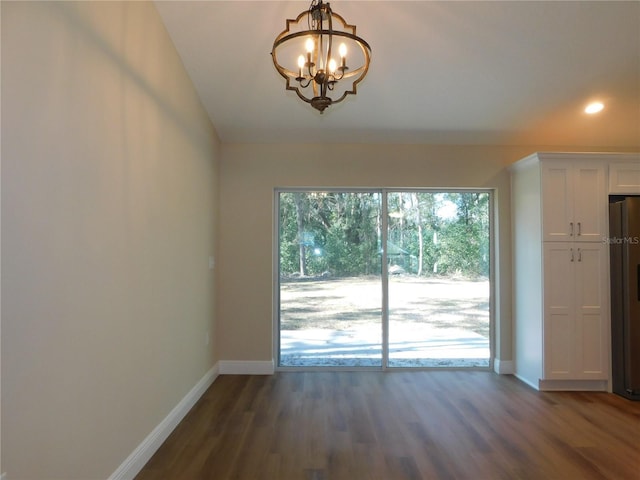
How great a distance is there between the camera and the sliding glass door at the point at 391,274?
4207 mm

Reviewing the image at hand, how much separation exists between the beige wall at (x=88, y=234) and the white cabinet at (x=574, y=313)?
11.0ft

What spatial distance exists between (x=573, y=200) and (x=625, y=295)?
98 centimetres

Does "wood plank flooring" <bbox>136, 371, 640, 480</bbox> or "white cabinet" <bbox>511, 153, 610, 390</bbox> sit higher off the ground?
"white cabinet" <bbox>511, 153, 610, 390</bbox>

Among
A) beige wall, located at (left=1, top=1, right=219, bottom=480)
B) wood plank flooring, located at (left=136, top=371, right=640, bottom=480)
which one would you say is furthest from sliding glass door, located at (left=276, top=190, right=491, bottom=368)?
beige wall, located at (left=1, top=1, right=219, bottom=480)

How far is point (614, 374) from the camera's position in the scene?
11.4 ft

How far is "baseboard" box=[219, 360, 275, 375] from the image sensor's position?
402cm

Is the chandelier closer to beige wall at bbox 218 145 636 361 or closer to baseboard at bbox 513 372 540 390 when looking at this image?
beige wall at bbox 218 145 636 361

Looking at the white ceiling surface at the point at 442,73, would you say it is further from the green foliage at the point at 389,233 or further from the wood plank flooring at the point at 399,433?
the wood plank flooring at the point at 399,433

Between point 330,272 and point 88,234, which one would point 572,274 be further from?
point 88,234

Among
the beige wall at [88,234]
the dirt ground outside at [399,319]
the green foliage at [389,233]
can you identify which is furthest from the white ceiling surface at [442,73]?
the dirt ground outside at [399,319]

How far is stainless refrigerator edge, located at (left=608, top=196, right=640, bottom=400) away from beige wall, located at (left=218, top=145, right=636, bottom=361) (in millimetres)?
918

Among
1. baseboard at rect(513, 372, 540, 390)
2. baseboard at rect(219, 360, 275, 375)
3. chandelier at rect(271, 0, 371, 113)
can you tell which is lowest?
→ baseboard at rect(513, 372, 540, 390)

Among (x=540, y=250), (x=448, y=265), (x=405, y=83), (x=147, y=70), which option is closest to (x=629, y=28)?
(x=405, y=83)

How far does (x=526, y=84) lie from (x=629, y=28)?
2.34 feet
